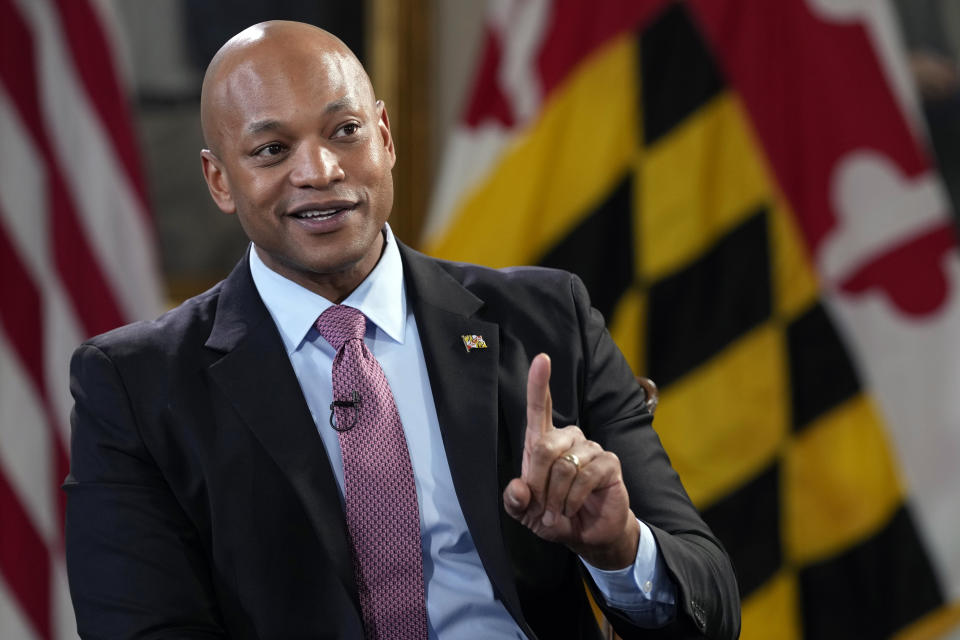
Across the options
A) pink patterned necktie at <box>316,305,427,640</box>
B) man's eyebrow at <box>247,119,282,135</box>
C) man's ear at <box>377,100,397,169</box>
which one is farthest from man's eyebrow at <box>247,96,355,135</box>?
pink patterned necktie at <box>316,305,427,640</box>

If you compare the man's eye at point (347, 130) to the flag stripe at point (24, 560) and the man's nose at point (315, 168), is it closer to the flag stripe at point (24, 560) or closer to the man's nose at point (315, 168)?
the man's nose at point (315, 168)

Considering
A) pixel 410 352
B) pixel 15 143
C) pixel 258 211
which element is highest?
pixel 15 143

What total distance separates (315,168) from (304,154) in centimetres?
3

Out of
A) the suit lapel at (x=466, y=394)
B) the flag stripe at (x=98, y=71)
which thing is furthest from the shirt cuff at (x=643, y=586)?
the flag stripe at (x=98, y=71)

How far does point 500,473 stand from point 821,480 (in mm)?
1935

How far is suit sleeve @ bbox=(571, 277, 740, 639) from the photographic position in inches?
62.9

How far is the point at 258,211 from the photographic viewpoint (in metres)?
1.72

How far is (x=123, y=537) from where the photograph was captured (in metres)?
1.60

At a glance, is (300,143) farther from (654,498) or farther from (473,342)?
(654,498)

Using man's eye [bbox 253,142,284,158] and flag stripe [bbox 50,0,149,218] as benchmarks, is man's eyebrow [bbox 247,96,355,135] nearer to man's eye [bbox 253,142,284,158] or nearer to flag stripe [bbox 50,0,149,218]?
man's eye [bbox 253,142,284,158]

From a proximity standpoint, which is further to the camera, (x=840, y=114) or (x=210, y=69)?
(x=840, y=114)

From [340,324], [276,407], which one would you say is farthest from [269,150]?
[276,407]

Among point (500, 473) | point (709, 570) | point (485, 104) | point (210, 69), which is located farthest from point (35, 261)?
point (709, 570)

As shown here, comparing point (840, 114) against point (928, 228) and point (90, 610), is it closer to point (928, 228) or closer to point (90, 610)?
point (928, 228)
